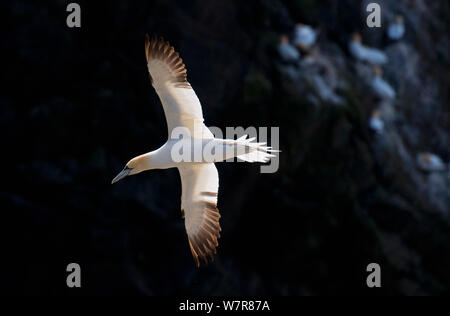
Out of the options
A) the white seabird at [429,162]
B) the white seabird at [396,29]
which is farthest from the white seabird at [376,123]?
the white seabird at [396,29]

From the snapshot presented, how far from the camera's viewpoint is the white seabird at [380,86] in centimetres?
1555

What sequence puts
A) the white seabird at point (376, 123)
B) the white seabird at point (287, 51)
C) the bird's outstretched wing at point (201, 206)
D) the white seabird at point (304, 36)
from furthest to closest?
the white seabird at point (376, 123)
the white seabird at point (304, 36)
the white seabird at point (287, 51)
the bird's outstretched wing at point (201, 206)

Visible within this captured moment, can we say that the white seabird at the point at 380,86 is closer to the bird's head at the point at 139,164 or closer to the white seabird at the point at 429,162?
the white seabird at the point at 429,162

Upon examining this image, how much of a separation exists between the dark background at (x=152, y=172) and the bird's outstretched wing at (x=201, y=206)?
3.62m

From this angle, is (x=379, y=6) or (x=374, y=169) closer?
(x=374, y=169)

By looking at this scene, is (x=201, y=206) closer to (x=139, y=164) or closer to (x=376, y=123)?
(x=139, y=164)

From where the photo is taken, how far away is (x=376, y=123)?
15281mm

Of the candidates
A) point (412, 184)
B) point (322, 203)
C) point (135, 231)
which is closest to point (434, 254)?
point (412, 184)

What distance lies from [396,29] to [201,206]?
739cm

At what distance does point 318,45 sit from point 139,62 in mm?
3160

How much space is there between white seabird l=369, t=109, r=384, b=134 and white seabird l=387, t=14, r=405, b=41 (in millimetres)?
1871

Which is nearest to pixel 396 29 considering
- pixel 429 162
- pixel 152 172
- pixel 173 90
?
pixel 429 162

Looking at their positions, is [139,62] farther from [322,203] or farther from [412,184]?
[412,184]

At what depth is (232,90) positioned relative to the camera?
14094 mm
